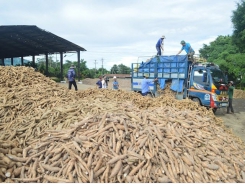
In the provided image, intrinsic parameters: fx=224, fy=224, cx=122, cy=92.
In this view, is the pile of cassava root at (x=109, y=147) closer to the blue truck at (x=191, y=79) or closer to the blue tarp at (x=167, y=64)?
the blue truck at (x=191, y=79)

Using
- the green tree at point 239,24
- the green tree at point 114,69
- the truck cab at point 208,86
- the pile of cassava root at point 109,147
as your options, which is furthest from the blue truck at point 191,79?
the green tree at point 114,69

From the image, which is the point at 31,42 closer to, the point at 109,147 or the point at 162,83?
the point at 162,83

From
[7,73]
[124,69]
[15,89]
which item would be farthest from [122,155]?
[124,69]

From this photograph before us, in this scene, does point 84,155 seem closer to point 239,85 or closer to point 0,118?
point 0,118

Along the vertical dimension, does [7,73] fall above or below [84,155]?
above

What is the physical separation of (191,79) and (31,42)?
17.4m

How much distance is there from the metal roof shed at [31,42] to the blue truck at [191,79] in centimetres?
1052

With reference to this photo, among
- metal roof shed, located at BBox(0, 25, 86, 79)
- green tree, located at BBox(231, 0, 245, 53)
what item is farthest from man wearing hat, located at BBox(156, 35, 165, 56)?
green tree, located at BBox(231, 0, 245, 53)

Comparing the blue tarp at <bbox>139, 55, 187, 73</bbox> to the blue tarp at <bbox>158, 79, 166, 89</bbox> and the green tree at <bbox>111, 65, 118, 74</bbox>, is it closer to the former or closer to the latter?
the blue tarp at <bbox>158, 79, 166, 89</bbox>

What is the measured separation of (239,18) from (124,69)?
49.6 metres

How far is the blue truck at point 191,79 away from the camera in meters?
10.4

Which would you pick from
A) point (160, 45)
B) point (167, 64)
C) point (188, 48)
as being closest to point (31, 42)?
point (160, 45)

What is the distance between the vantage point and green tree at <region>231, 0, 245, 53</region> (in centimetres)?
1956

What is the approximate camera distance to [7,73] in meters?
7.41
